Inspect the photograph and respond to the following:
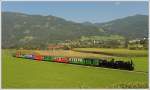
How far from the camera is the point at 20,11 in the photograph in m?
3.67

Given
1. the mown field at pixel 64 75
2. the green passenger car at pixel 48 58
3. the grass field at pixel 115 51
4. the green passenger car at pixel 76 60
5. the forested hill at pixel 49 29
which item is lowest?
the mown field at pixel 64 75

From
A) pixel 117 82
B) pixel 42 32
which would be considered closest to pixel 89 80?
pixel 117 82

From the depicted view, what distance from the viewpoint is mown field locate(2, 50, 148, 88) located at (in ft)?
11.8

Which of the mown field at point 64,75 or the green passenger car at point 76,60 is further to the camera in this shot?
the green passenger car at point 76,60

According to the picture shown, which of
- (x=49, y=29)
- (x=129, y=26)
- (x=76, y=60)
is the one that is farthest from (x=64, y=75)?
(x=129, y=26)

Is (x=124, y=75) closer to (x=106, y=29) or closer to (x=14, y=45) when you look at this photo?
(x=106, y=29)

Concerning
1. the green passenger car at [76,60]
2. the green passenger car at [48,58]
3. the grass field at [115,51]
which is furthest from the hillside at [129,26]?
the green passenger car at [48,58]

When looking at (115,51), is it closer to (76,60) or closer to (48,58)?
(76,60)

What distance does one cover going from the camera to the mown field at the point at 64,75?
11.8ft

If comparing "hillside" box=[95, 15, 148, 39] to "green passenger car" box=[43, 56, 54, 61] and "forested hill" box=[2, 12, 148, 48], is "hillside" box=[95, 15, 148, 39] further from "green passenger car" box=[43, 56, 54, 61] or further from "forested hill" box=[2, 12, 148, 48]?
"green passenger car" box=[43, 56, 54, 61]

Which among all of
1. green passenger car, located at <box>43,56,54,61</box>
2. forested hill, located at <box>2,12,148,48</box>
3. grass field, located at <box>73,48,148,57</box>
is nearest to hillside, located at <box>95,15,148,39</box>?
forested hill, located at <box>2,12,148,48</box>

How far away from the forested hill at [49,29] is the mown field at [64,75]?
12 centimetres

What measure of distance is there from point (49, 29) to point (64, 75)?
14.9 inches

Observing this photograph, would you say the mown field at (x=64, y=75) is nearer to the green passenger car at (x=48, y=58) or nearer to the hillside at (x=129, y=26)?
the green passenger car at (x=48, y=58)
